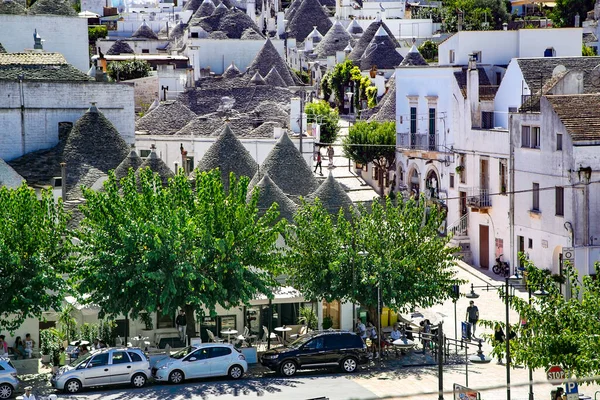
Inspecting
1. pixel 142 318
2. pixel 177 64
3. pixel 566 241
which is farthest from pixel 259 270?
pixel 177 64

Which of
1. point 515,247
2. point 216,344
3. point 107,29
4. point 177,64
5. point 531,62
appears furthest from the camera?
point 107,29

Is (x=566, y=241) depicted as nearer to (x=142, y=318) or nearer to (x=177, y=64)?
(x=142, y=318)

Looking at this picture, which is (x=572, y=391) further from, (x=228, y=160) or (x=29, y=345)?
(x=228, y=160)

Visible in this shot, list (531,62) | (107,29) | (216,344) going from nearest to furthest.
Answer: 1. (216,344)
2. (531,62)
3. (107,29)

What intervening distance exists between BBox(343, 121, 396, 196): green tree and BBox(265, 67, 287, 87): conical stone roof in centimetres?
2093

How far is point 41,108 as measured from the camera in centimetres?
6144

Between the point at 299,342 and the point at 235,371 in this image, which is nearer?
the point at 235,371

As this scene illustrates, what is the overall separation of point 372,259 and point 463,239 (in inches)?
711

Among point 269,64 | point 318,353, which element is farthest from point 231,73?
point 318,353

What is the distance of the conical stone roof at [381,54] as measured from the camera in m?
99.5

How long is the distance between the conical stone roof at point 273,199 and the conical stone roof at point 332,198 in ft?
3.44

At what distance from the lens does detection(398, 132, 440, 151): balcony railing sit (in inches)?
2525

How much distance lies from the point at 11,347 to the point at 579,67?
97.7 feet

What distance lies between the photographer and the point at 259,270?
137 feet
